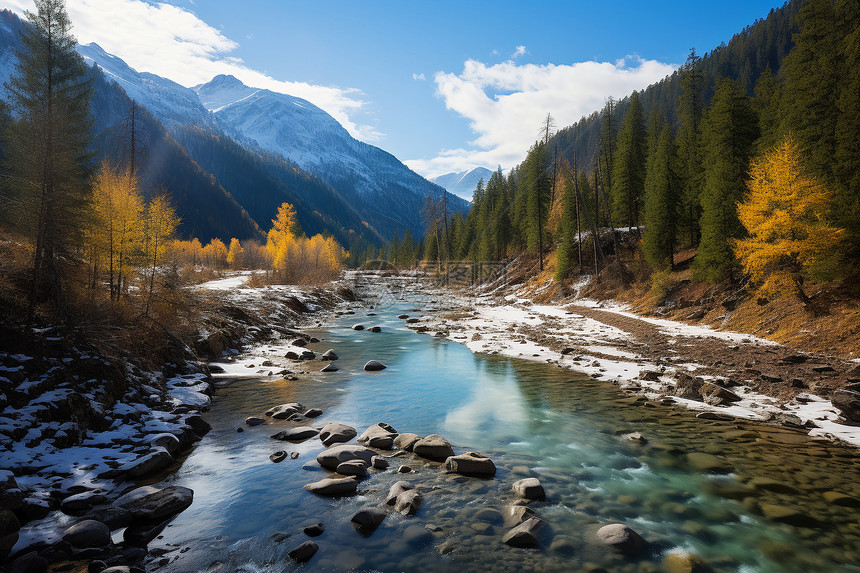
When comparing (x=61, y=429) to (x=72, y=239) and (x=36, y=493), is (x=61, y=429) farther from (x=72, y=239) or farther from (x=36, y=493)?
(x=72, y=239)

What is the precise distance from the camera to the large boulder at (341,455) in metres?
9.92

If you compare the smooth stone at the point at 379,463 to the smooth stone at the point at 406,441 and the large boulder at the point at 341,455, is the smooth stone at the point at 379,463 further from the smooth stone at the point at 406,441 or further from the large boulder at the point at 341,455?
the smooth stone at the point at 406,441

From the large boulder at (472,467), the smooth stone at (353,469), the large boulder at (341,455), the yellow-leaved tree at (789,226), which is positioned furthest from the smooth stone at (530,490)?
the yellow-leaved tree at (789,226)

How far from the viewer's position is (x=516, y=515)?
777cm

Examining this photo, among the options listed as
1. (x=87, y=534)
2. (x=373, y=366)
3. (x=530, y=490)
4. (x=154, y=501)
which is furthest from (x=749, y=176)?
(x=87, y=534)

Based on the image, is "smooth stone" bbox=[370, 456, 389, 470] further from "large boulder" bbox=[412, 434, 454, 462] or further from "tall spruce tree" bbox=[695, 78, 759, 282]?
"tall spruce tree" bbox=[695, 78, 759, 282]

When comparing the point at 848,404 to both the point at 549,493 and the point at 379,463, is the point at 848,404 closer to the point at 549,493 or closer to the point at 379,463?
the point at 549,493

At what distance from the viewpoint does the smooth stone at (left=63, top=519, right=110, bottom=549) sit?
Result: 21.4 feet

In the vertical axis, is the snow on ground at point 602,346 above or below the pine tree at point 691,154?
below

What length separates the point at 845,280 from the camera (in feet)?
62.5

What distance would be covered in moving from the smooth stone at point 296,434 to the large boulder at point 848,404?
1598 cm

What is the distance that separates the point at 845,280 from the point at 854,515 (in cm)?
1748

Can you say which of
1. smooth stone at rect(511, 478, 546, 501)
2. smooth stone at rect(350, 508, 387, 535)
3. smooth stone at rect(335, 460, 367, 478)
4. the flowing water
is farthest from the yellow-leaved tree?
smooth stone at rect(350, 508, 387, 535)

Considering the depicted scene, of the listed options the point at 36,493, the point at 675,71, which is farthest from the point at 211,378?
the point at 675,71
